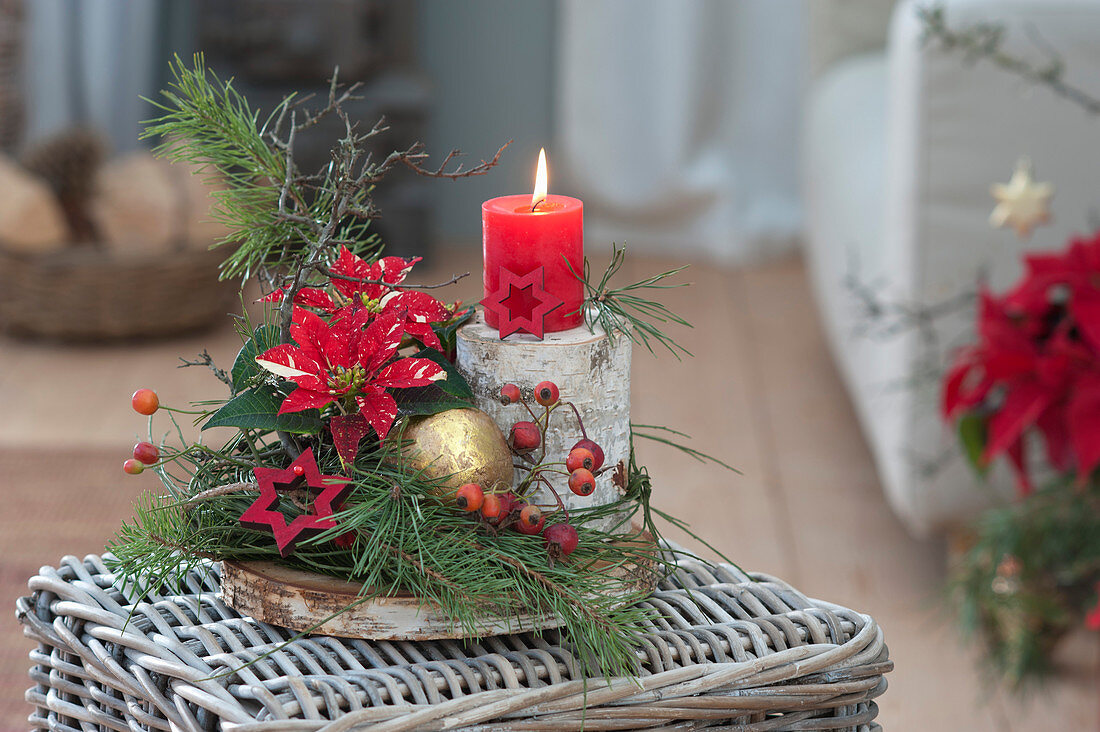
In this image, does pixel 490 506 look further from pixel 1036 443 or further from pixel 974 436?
pixel 1036 443

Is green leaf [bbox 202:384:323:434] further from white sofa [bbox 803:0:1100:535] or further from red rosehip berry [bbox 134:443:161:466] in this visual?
white sofa [bbox 803:0:1100:535]

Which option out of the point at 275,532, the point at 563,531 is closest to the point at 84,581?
the point at 275,532

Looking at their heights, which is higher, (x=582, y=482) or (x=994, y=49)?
(x=994, y=49)

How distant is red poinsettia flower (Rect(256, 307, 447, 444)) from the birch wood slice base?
0.24 ft

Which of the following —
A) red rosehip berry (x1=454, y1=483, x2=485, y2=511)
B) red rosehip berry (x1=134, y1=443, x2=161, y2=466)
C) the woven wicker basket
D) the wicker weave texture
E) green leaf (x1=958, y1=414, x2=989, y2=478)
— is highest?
red rosehip berry (x1=134, y1=443, x2=161, y2=466)

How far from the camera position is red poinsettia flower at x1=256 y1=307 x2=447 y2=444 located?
0.52 metres

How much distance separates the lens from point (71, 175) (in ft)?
6.77

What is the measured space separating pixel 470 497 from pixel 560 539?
46mm

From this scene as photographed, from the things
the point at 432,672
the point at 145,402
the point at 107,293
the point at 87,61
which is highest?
the point at 87,61

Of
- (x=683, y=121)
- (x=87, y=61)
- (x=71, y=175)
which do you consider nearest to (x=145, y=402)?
(x=71, y=175)

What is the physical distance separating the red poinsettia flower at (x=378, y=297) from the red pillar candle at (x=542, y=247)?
0.10 ft

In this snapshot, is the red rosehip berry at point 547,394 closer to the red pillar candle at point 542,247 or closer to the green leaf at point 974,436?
the red pillar candle at point 542,247

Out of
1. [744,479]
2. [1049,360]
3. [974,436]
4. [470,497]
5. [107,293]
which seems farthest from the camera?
[107,293]

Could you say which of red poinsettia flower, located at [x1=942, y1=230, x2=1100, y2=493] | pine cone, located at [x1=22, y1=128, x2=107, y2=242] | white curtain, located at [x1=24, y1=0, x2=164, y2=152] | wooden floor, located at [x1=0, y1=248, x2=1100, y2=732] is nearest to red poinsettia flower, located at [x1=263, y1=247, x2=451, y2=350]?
red poinsettia flower, located at [x1=942, y1=230, x2=1100, y2=493]
